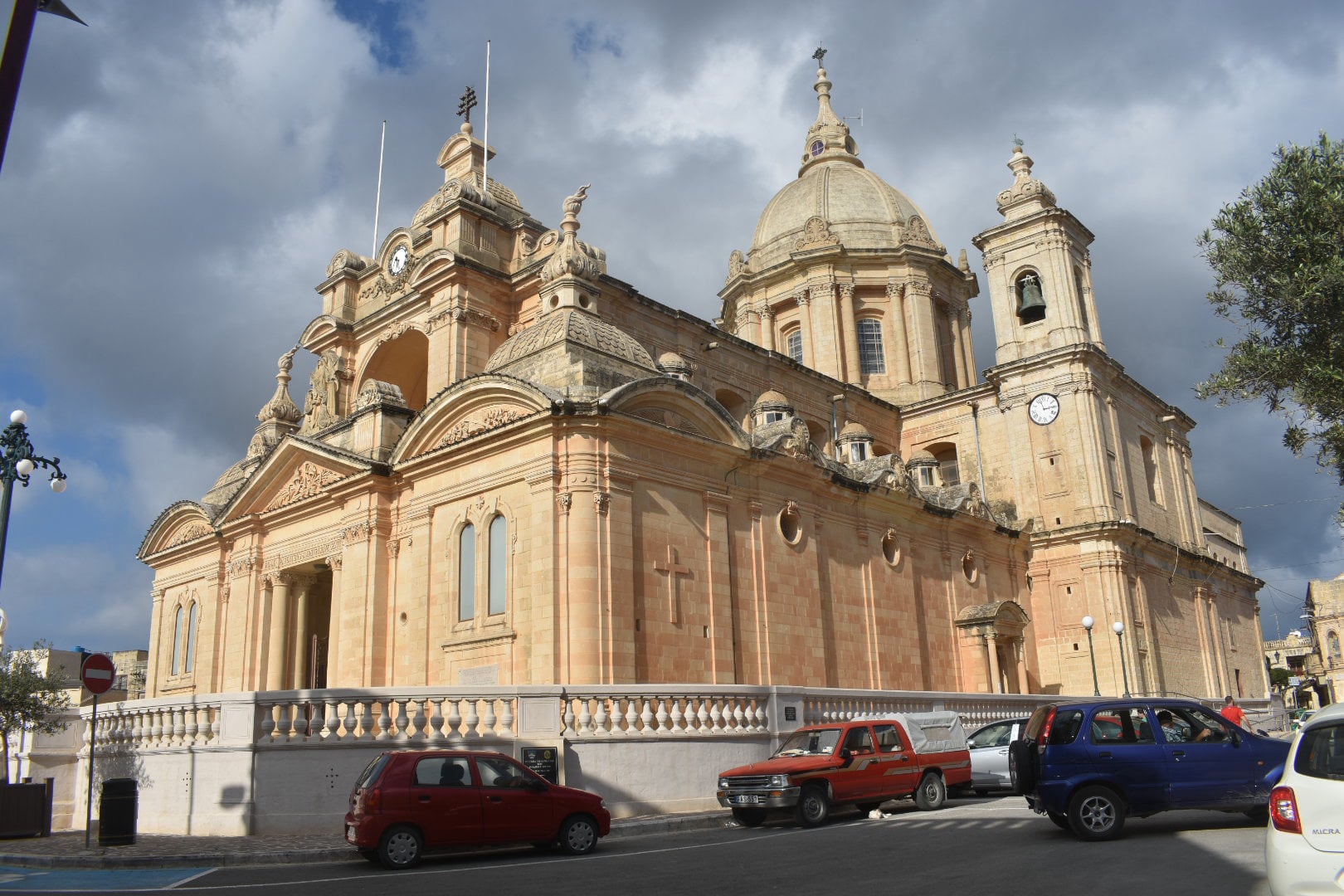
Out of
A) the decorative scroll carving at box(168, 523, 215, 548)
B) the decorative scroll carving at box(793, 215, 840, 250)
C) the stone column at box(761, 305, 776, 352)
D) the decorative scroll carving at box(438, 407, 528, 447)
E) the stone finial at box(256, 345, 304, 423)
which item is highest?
the decorative scroll carving at box(793, 215, 840, 250)

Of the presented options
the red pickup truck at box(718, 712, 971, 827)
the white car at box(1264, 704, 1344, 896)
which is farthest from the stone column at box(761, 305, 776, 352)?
the white car at box(1264, 704, 1344, 896)

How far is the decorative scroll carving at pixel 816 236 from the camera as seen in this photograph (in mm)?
43688

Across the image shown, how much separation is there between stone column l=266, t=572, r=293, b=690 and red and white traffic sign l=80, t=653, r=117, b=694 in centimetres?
1270

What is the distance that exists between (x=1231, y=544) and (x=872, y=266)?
28.1m

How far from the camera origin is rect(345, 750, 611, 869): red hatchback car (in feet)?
36.2

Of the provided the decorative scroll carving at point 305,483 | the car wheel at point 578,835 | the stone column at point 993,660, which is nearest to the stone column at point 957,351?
the stone column at point 993,660

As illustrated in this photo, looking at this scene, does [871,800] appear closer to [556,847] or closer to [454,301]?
[556,847]

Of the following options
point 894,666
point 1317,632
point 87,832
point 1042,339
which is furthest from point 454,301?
point 1317,632

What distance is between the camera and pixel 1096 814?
11.4 meters

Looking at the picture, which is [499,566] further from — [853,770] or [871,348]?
[871,348]

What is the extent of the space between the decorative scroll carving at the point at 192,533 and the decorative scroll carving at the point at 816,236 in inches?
998

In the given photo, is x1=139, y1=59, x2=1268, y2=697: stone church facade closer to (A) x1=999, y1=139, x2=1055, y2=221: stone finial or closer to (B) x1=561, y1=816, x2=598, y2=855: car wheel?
(A) x1=999, y1=139, x2=1055, y2=221: stone finial

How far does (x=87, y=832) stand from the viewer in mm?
13094

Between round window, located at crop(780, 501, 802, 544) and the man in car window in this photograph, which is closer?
the man in car window
